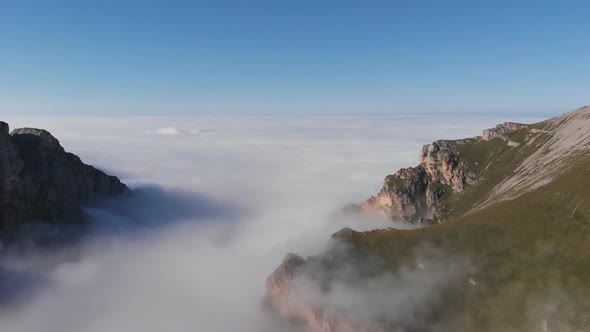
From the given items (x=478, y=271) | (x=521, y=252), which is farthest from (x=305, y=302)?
(x=521, y=252)

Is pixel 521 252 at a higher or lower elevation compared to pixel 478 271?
higher

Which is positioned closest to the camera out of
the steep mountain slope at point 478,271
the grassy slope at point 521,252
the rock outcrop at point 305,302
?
the grassy slope at point 521,252

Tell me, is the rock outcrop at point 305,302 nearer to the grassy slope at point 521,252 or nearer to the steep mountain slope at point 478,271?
the steep mountain slope at point 478,271

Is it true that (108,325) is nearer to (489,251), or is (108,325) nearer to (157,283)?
(157,283)

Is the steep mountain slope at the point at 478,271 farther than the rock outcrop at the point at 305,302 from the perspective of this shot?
No

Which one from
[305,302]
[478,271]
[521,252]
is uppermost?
[521,252]

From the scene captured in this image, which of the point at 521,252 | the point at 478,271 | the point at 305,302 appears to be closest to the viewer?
the point at 478,271

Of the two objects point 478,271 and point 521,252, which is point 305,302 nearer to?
point 478,271

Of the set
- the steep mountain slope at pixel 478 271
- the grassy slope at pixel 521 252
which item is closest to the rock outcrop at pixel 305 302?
the steep mountain slope at pixel 478 271

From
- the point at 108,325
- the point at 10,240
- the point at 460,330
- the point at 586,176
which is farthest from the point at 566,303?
the point at 10,240
